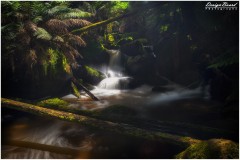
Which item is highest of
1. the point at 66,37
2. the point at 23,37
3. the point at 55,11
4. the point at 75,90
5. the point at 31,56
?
the point at 55,11

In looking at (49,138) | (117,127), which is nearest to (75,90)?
(49,138)

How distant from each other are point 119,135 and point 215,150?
2.13 m

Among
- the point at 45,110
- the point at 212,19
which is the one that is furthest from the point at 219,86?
the point at 45,110

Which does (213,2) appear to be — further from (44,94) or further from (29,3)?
(44,94)

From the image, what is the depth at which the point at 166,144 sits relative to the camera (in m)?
4.02

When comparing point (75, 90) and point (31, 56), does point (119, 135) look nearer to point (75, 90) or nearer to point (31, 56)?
point (31, 56)

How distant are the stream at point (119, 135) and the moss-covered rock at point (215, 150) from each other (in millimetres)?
793

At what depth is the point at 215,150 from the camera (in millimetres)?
2934

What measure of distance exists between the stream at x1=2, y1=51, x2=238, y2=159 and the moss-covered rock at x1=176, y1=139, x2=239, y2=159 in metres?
0.79

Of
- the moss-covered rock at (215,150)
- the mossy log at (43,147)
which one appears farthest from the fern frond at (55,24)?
the moss-covered rock at (215,150)

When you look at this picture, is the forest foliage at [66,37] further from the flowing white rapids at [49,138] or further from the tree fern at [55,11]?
the flowing white rapids at [49,138]

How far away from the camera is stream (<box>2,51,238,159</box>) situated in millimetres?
3969

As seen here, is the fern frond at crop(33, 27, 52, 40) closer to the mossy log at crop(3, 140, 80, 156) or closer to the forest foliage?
the forest foliage

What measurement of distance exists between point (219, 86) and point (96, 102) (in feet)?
16.7
